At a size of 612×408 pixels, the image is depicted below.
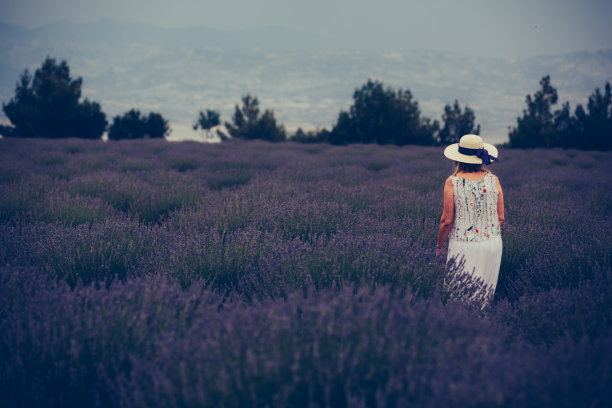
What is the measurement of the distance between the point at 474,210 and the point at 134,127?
27.4m

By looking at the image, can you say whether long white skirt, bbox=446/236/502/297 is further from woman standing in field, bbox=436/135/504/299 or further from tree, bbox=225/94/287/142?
tree, bbox=225/94/287/142

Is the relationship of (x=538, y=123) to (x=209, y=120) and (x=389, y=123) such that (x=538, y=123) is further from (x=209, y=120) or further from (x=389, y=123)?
(x=209, y=120)

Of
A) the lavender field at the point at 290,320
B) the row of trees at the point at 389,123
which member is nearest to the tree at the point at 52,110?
the row of trees at the point at 389,123

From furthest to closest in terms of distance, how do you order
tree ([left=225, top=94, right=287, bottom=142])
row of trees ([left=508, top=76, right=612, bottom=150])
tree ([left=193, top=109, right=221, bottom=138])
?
1. tree ([left=193, top=109, right=221, bottom=138])
2. tree ([left=225, top=94, right=287, bottom=142])
3. row of trees ([left=508, top=76, right=612, bottom=150])

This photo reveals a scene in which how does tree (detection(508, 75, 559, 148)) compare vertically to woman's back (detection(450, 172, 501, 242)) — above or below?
above

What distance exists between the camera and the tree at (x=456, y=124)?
26305 mm

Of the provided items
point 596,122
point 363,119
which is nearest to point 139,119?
point 363,119

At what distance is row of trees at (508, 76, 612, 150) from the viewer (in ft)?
63.0

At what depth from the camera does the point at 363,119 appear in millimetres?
25672

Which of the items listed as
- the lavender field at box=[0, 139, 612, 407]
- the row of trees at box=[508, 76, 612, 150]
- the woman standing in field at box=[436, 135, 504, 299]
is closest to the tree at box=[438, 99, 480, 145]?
the row of trees at box=[508, 76, 612, 150]

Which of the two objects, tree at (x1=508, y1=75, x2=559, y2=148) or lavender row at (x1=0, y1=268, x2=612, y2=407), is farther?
tree at (x1=508, y1=75, x2=559, y2=148)

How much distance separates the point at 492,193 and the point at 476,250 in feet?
1.32

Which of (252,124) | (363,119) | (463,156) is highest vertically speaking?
(252,124)

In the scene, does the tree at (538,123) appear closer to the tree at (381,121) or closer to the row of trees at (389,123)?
the row of trees at (389,123)
